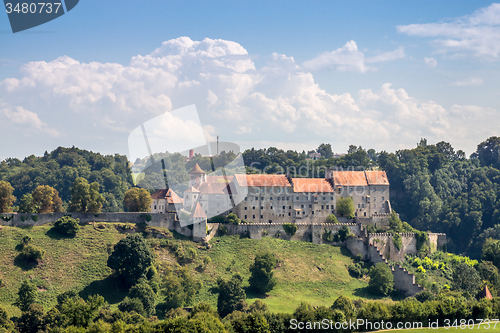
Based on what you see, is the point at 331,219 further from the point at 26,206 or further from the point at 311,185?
the point at 26,206

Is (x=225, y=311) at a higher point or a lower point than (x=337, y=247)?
lower

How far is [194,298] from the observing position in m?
55.7

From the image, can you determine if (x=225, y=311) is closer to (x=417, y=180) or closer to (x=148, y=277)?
(x=148, y=277)

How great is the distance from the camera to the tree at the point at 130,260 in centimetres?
5581

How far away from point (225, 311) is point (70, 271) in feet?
55.4

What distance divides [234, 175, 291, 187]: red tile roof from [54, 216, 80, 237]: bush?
76.7 feet

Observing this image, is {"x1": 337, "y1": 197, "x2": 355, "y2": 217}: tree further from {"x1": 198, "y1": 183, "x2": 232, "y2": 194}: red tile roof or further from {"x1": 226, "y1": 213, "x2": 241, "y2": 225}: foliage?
{"x1": 198, "y1": 183, "x2": 232, "y2": 194}: red tile roof

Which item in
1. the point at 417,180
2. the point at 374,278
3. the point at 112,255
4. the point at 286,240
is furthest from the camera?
the point at 417,180

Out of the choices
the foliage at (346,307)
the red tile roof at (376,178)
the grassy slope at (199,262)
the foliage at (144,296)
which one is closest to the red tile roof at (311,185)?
the red tile roof at (376,178)

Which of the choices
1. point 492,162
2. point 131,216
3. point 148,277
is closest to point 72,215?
point 131,216

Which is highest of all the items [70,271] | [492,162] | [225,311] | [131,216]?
[492,162]

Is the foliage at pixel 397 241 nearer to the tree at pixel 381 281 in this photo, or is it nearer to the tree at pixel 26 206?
the tree at pixel 381 281

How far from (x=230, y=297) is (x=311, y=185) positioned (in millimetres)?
27651

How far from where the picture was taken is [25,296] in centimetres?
4906
